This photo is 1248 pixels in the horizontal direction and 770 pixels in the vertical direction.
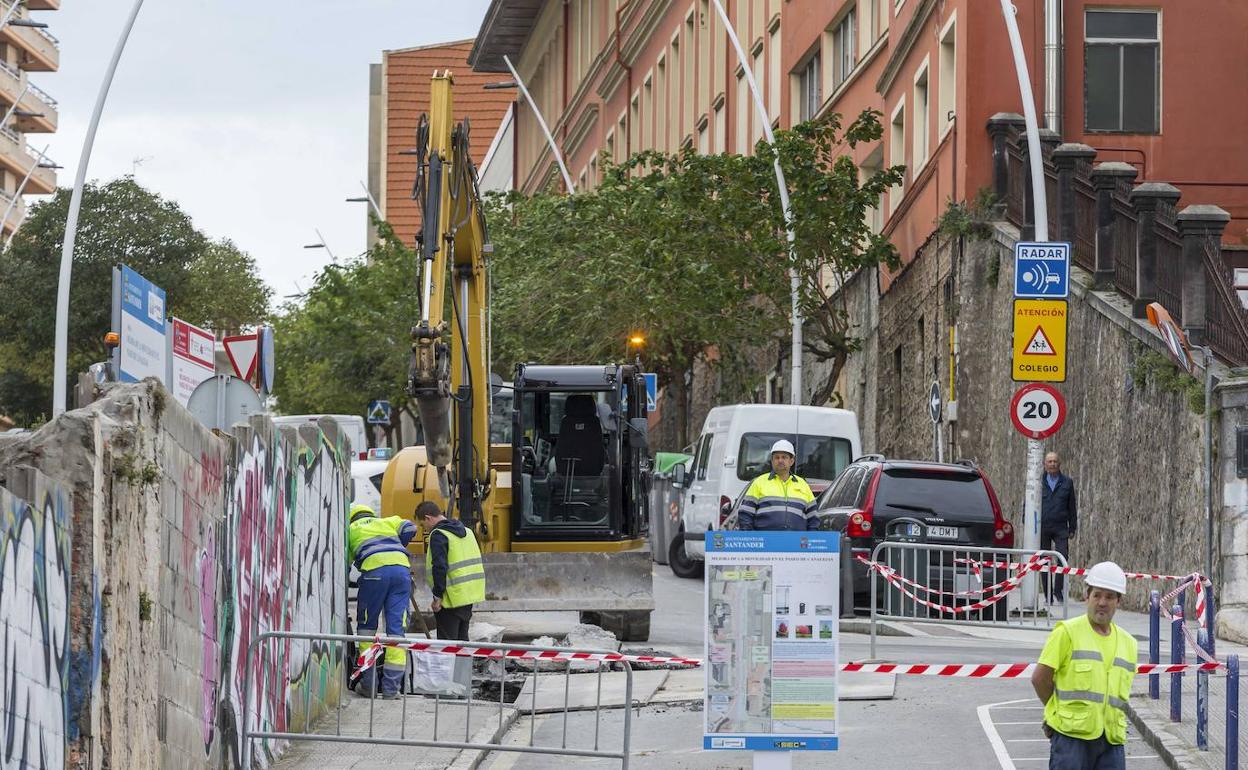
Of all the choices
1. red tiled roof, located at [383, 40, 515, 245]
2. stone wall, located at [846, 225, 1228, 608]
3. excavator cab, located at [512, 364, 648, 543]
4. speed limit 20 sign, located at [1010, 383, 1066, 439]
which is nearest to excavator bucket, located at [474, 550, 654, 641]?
excavator cab, located at [512, 364, 648, 543]

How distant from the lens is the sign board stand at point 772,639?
1126 centimetres

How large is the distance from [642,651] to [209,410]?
415cm

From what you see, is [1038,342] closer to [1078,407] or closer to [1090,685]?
[1078,407]

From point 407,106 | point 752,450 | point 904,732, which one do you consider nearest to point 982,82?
point 752,450

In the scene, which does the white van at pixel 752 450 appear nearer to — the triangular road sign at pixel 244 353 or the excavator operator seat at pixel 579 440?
the excavator operator seat at pixel 579 440

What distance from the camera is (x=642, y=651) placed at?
63.1 ft

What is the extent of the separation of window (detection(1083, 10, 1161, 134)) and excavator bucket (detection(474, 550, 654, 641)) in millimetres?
14124

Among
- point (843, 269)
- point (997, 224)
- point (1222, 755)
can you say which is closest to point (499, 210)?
point (843, 269)

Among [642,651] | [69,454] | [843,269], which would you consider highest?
[843,269]

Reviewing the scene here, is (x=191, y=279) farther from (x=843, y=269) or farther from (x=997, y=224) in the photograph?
(x=997, y=224)

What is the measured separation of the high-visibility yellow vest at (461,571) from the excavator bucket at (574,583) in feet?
9.04

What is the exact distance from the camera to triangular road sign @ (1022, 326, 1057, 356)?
22.8 m

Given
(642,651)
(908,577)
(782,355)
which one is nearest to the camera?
(642,651)

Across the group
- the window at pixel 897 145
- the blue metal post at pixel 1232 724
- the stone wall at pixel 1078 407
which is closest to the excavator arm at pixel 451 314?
the stone wall at pixel 1078 407
